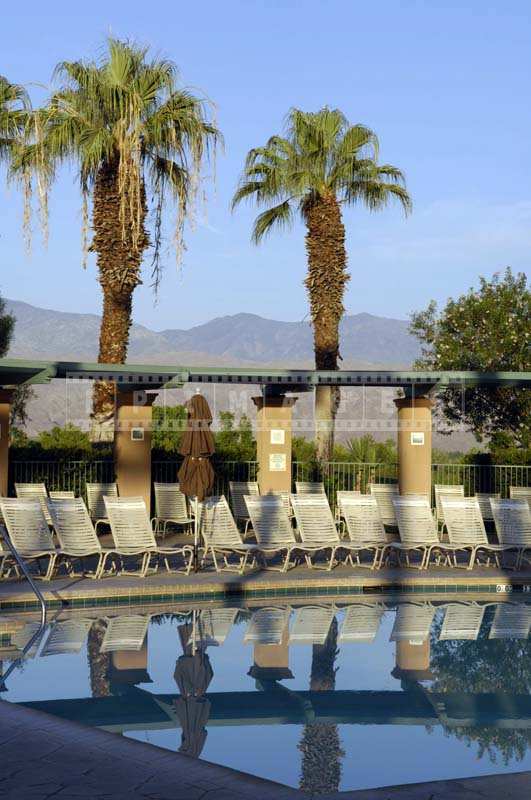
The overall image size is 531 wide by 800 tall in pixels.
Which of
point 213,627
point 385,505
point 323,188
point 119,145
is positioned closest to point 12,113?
point 119,145

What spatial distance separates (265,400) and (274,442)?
81 centimetres

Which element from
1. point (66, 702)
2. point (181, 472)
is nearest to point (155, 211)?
point (181, 472)

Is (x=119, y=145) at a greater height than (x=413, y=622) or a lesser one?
greater

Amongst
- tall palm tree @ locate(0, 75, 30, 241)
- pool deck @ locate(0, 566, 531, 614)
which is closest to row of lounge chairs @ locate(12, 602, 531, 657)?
pool deck @ locate(0, 566, 531, 614)

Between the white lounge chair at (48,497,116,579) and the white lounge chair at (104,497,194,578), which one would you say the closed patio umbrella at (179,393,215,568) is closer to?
the white lounge chair at (104,497,194,578)

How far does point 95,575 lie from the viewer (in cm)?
1383

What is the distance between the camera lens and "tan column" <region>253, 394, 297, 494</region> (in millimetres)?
20859

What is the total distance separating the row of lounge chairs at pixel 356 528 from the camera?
14.9 m

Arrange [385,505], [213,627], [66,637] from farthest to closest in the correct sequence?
[385,505]
[213,627]
[66,637]

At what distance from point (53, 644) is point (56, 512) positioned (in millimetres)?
3138

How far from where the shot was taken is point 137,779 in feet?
19.3

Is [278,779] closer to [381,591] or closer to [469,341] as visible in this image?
[381,591]

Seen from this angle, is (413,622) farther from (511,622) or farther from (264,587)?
(264,587)

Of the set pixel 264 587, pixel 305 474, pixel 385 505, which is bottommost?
pixel 264 587
